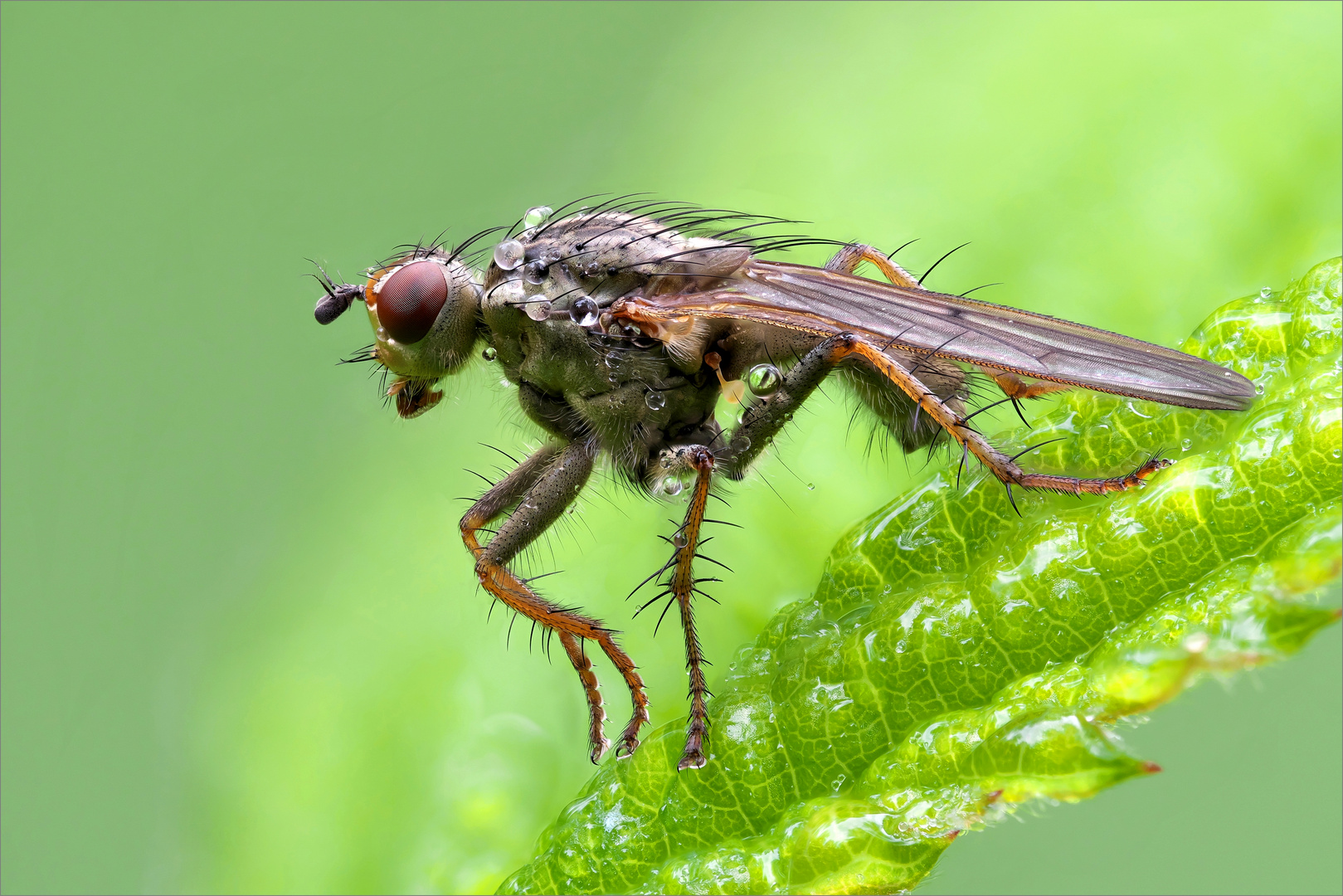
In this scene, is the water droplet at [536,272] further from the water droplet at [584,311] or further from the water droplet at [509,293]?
the water droplet at [584,311]

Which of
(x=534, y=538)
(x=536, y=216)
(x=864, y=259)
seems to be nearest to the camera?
(x=534, y=538)

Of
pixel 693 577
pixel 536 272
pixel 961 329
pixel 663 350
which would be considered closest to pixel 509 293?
pixel 536 272

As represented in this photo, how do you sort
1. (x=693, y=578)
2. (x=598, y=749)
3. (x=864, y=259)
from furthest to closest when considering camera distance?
1. (x=864, y=259)
2. (x=598, y=749)
3. (x=693, y=578)

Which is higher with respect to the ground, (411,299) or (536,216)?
(536,216)

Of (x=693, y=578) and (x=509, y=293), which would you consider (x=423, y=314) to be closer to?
(x=509, y=293)

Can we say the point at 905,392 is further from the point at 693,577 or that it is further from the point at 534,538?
the point at 534,538

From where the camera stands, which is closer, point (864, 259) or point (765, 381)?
point (765, 381)

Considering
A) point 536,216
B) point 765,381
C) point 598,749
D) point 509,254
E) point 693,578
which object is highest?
point 536,216

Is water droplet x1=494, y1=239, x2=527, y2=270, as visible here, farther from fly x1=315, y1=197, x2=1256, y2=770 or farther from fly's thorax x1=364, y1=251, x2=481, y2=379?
fly's thorax x1=364, y1=251, x2=481, y2=379
